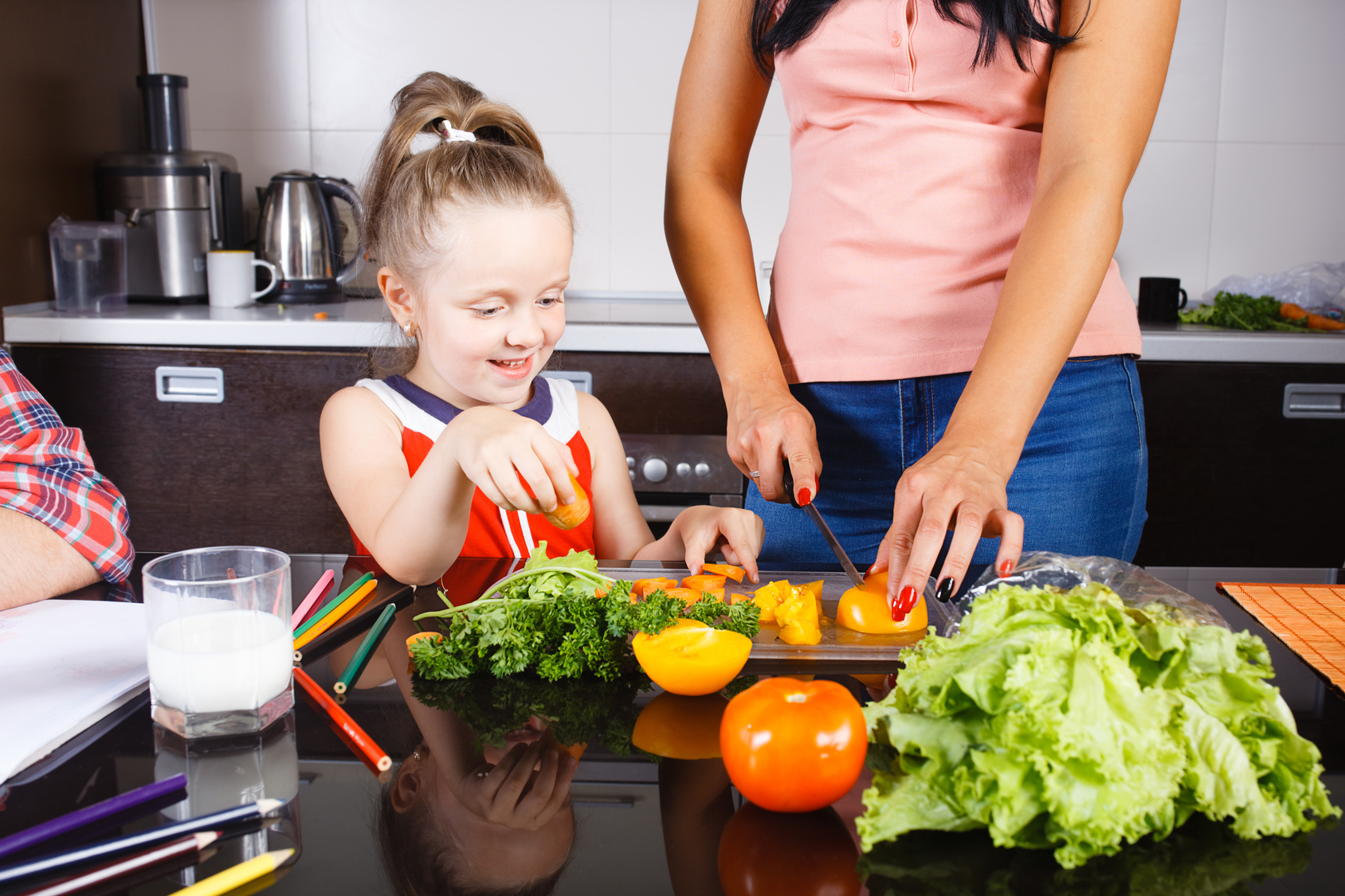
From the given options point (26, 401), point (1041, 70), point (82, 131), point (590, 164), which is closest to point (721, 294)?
point (1041, 70)

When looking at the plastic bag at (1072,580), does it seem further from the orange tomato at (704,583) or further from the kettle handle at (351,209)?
the kettle handle at (351,209)

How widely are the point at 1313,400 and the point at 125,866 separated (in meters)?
2.21

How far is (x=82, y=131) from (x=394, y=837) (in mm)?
2463

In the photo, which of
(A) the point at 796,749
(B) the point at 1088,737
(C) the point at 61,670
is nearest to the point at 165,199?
(C) the point at 61,670

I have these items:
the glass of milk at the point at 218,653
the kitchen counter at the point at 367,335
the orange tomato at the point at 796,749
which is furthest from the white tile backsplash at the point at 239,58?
the orange tomato at the point at 796,749

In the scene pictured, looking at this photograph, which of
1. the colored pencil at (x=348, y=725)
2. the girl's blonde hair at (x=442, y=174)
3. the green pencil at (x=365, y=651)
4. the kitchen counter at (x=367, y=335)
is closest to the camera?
the colored pencil at (x=348, y=725)

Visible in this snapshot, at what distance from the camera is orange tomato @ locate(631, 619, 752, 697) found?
2.31 ft

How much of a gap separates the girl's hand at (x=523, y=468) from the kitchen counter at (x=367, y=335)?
1095 mm

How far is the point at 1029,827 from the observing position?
52 centimetres

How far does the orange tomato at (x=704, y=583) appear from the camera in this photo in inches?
35.3

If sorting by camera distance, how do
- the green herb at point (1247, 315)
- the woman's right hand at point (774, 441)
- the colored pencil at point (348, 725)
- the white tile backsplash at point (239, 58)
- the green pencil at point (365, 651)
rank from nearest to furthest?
the colored pencil at point (348, 725) < the green pencil at point (365, 651) < the woman's right hand at point (774, 441) < the green herb at point (1247, 315) < the white tile backsplash at point (239, 58)

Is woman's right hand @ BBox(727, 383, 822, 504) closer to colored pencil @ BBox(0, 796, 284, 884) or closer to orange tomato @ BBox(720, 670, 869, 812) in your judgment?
orange tomato @ BBox(720, 670, 869, 812)

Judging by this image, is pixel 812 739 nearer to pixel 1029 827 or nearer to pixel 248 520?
pixel 1029 827

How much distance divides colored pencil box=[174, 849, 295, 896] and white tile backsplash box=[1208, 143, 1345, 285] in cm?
269
